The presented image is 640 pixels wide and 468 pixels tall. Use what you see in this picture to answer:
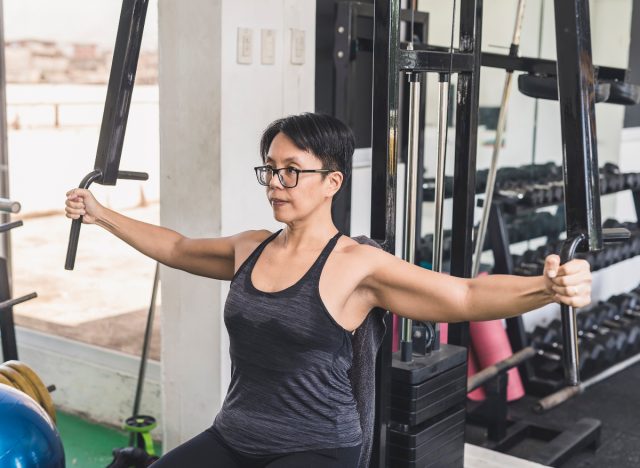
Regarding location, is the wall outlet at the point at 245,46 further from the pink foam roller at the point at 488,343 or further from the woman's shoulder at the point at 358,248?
the pink foam roller at the point at 488,343

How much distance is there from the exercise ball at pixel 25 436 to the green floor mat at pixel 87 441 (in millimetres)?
1260

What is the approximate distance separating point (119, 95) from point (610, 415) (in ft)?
9.38

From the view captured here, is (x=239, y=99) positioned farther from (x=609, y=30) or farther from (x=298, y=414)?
(x=609, y=30)

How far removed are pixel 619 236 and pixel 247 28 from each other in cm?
161

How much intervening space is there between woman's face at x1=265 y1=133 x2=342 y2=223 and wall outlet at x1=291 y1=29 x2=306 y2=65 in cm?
124

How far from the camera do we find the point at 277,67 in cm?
307

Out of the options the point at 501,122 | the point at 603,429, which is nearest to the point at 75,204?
the point at 501,122

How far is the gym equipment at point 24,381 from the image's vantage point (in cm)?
256

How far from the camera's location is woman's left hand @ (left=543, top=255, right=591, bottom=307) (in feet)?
5.16

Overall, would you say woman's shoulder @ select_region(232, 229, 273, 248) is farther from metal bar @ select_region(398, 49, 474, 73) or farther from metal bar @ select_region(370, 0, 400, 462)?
metal bar @ select_region(398, 49, 474, 73)

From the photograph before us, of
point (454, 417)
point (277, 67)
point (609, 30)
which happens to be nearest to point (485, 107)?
point (609, 30)

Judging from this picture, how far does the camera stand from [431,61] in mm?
2223

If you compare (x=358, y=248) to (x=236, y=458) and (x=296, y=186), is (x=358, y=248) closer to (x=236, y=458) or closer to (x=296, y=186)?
(x=296, y=186)

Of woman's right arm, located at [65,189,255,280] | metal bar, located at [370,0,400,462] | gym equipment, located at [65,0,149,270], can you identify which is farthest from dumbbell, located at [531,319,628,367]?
gym equipment, located at [65,0,149,270]
